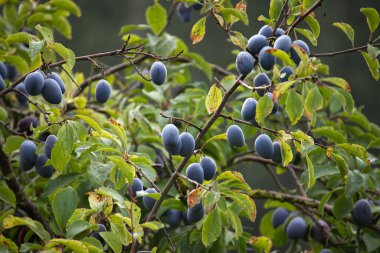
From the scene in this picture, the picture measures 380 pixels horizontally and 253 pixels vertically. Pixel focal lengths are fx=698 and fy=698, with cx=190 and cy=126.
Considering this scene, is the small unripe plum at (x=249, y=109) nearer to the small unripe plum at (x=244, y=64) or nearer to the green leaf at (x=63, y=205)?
the small unripe plum at (x=244, y=64)

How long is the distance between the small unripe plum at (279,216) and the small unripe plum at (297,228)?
4.5 inches

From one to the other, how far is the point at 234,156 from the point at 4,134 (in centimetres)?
72

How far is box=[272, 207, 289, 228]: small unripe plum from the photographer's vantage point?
1.93 metres

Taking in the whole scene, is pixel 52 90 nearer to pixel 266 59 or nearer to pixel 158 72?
pixel 158 72

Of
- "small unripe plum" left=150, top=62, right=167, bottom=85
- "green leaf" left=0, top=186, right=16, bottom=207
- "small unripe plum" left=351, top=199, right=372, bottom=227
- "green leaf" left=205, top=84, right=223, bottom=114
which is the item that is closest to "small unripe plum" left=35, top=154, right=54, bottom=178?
"green leaf" left=0, top=186, right=16, bottom=207

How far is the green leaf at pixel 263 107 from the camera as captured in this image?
123 centimetres

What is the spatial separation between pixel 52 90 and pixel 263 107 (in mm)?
406

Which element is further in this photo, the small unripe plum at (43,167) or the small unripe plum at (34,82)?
the small unripe plum at (43,167)

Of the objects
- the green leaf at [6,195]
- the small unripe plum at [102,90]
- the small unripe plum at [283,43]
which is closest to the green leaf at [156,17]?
the small unripe plum at [102,90]

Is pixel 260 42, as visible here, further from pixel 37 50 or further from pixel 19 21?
pixel 19 21

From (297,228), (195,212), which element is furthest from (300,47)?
(297,228)

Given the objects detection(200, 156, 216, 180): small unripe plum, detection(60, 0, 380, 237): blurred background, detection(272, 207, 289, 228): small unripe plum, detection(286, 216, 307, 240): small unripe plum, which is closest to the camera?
detection(200, 156, 216, 180): small unripe plum

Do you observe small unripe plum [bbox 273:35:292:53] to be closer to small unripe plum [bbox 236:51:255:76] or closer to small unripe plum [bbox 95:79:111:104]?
small unripe plum [bbox 236:51:255:76]

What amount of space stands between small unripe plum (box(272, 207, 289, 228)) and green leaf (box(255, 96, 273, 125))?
2.44 feet
